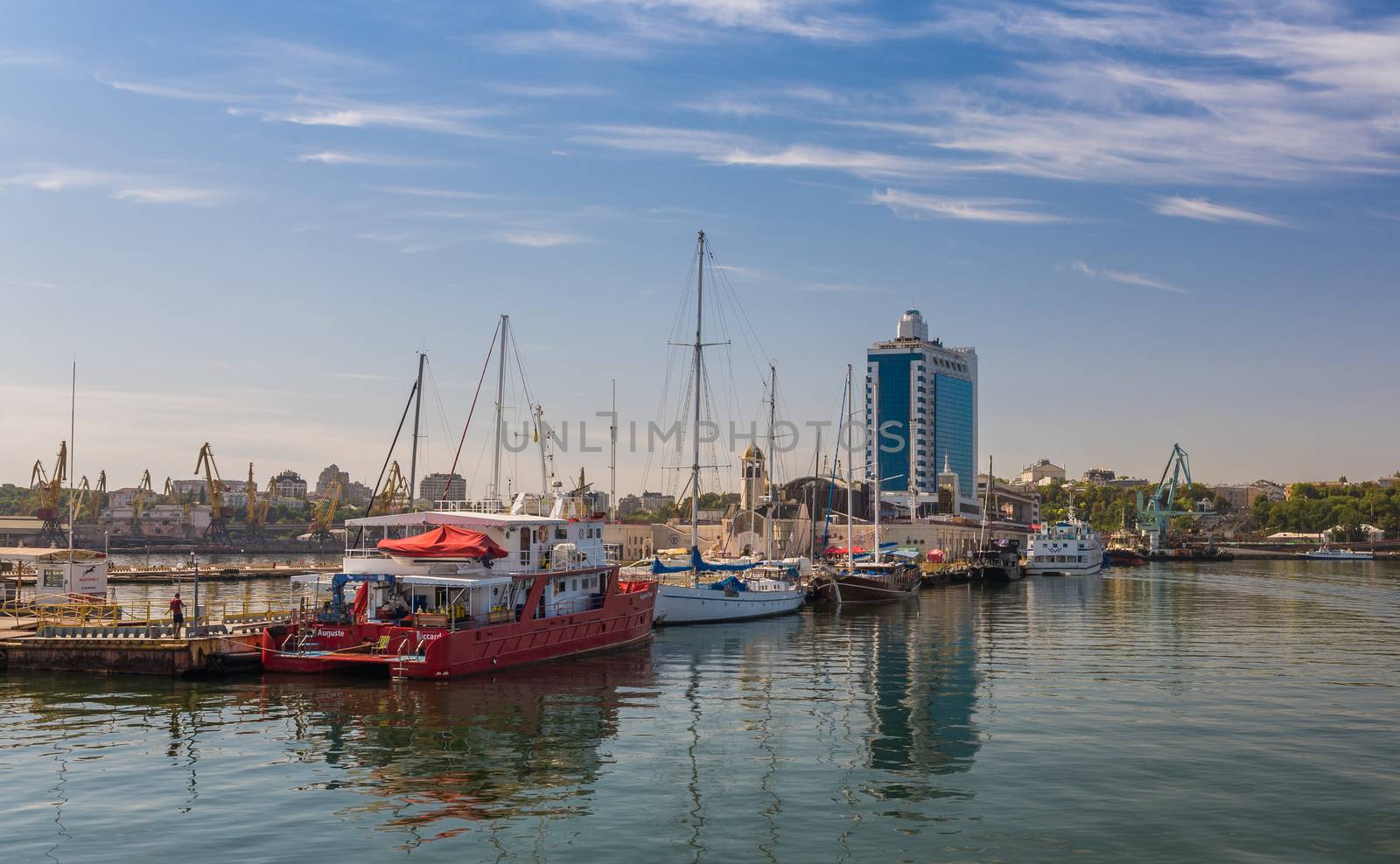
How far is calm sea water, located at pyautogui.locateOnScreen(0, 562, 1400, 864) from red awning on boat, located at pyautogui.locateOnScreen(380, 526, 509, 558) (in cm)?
497

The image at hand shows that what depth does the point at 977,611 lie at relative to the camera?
264 feet

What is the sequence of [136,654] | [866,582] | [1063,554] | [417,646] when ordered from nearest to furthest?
[417,646], [136,654], [866,582], [1063,554]

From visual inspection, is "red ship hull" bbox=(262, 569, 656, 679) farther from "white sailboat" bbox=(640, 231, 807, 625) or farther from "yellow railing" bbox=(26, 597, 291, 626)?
"white sailboat" bbox=(640, 231, 807, 625)

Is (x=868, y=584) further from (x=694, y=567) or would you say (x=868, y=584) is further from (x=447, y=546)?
(x=447, y=546)

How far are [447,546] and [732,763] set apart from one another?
18876 millimetres

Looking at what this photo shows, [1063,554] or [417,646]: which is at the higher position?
[417,646]

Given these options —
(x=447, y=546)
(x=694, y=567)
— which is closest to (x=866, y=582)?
(x=694, y=567)

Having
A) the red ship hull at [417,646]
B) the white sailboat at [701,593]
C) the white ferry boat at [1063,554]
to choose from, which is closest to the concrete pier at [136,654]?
the red ship hull at [417,646]

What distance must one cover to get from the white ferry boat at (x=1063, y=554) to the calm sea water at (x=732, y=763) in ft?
312

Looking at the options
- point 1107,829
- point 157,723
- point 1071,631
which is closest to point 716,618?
point 1071,631

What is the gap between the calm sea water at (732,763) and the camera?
21.5m

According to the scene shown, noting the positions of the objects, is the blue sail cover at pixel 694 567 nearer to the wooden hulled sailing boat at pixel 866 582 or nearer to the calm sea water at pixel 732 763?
the wooden hulled sailing boat at pixel 866 582

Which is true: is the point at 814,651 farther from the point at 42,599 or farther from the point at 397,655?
the point at 42,599

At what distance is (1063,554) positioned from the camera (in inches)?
5659
